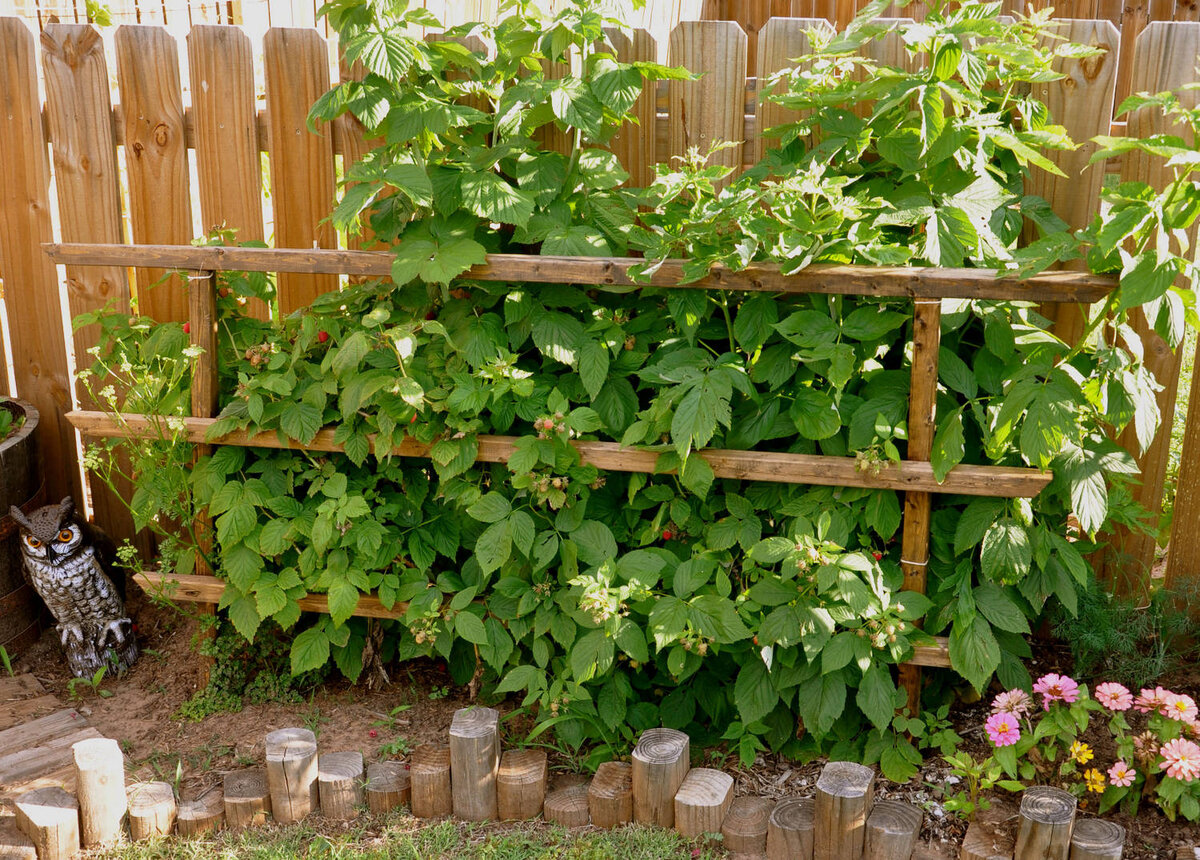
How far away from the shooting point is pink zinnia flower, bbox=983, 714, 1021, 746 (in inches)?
108

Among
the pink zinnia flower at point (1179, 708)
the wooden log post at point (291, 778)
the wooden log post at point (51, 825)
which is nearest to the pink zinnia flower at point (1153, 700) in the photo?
the pink zinnia flower at point (1179, 708)

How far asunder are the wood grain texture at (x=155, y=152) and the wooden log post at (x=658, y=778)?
2.29 meters

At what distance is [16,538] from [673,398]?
2.65 m

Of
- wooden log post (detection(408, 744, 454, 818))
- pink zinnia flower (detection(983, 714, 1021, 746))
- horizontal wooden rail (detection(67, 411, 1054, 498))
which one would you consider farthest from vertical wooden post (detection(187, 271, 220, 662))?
pink zinnia flower (detection(983, 714, 1021, 746))

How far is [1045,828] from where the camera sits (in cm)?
253

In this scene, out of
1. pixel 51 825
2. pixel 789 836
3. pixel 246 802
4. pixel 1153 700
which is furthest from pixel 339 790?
pixel 1153 700

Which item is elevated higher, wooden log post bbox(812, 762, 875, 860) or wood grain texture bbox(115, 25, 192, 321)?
wood grain texture bbox(115, 25, 192, 321)

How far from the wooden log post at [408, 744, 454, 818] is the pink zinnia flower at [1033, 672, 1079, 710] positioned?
1.68 meters

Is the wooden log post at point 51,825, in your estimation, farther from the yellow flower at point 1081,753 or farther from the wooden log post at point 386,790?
the yellow flower at point 1081,753

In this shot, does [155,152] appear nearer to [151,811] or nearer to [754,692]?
[151,811]

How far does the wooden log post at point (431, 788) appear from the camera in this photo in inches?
118

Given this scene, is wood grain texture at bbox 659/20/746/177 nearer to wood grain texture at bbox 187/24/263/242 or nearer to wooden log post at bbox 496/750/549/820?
wood grain texture at bbox 187/24/263/242

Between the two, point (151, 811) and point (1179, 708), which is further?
point (151, 811)

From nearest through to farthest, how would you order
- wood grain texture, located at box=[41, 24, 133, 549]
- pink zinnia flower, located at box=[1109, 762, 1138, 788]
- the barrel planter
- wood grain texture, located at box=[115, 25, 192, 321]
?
pink zinnia flower, located at box=[1109, 762, 1138, 788]
wood grain texture, located at box=[115, 25, 192, 321]
wood grain texture, located at box=[41, 24, 133, 549]
the barrel planter
